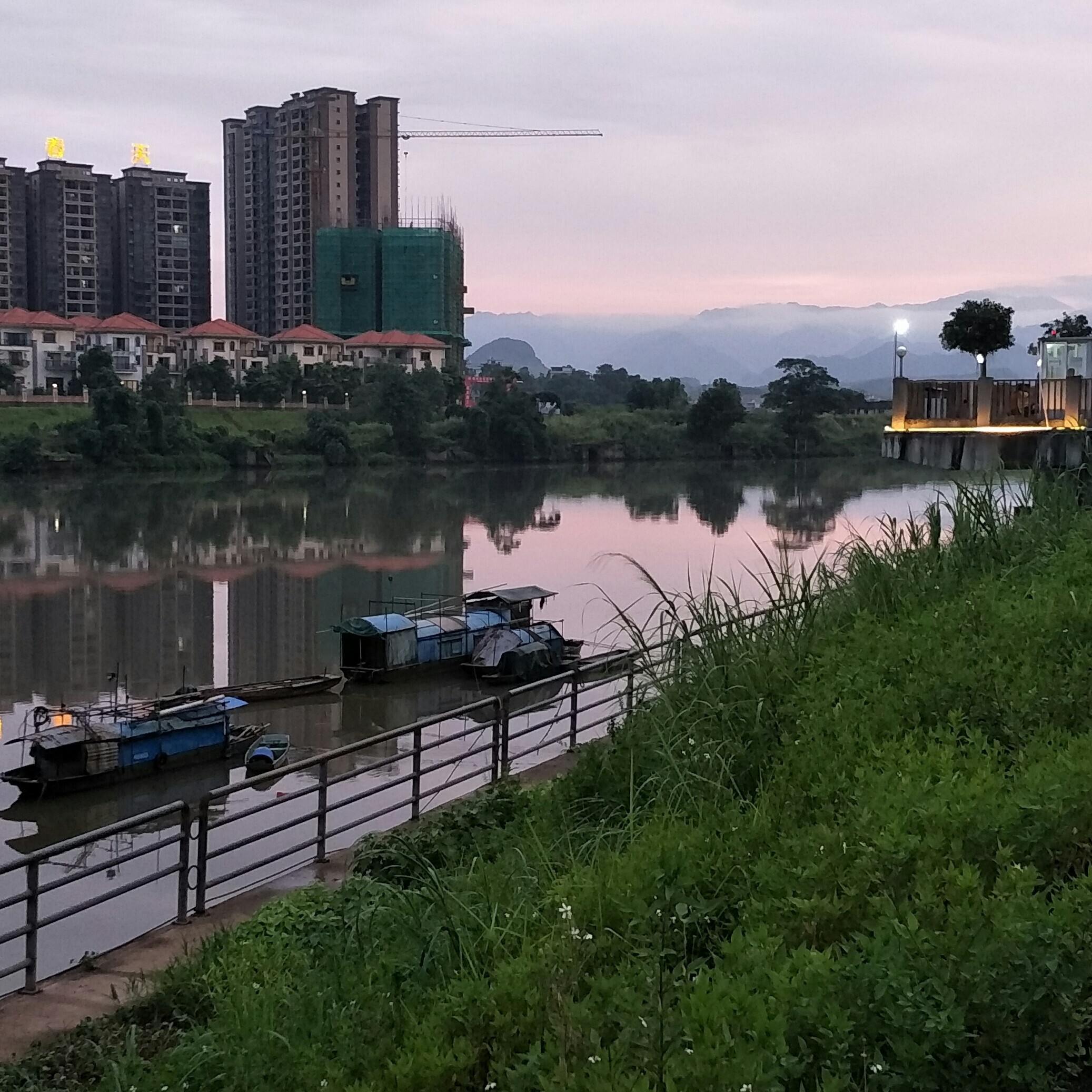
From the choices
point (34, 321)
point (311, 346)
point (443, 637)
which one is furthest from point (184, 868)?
point (311, 346)

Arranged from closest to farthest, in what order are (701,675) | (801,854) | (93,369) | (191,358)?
(801,854)
(701,675)
(93,369)
(191,358)

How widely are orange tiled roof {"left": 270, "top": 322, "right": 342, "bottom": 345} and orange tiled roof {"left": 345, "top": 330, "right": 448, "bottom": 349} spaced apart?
48.6 inches

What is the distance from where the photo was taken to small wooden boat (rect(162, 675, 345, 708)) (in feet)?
66.3

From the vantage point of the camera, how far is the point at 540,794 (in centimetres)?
564

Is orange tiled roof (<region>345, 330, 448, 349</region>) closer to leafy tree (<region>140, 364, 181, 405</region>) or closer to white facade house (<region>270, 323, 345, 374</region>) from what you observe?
white facade house (<region>270, 323, 345, 374</region>)

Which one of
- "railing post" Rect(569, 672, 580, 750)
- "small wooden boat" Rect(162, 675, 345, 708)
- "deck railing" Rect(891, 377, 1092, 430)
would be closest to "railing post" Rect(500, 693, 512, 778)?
"railing post" Rect(569, 672, 580, 750)

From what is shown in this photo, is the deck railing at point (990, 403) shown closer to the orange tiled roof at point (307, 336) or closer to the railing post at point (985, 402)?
the railing post at point (985, 402)

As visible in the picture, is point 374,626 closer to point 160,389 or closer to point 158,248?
point 160,389

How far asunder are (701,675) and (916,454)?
8.22m

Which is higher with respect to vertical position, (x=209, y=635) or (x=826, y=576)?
(x=826, y=576)

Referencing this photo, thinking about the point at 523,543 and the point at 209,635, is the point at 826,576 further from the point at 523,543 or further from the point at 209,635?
the point at 523,543

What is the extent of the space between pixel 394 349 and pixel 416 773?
84.3 meters

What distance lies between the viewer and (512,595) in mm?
Result: 26078

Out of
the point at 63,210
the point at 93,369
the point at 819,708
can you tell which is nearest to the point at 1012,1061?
the point at 819,708
